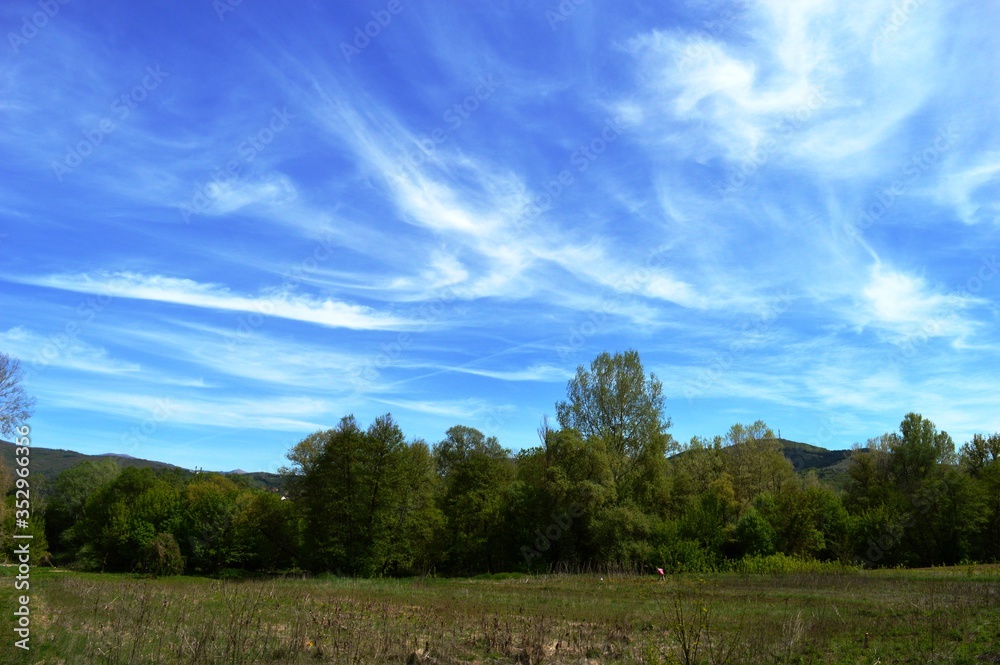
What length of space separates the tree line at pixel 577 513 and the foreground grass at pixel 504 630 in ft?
83.2

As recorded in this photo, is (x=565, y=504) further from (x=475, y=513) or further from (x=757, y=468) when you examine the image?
(x=757, y=468)

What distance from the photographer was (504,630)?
17188mm

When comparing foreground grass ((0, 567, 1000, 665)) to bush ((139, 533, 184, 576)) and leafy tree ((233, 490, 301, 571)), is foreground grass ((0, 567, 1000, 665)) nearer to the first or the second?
leafy tree ((233, 490, 301, 571))

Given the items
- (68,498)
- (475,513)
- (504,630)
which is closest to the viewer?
(504,630)

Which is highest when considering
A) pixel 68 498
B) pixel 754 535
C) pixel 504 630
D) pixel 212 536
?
pixel 504 630

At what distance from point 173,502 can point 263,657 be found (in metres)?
72.9

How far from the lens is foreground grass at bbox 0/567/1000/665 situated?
1152 centimetres

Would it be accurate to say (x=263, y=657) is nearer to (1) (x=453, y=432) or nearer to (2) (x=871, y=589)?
(2) (x=871, y=589)

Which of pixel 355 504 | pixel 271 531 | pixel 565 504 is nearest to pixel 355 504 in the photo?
pixel 355 504

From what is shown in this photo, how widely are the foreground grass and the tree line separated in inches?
999

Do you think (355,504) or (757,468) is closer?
(355,504)

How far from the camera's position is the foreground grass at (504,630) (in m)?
11.5

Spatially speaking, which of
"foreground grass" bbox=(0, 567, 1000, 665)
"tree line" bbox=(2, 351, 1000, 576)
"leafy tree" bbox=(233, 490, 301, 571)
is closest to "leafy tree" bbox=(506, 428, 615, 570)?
"tree line" bbox=(2, 351, 1000, 576)

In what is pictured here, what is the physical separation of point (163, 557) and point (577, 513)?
39259 mm
